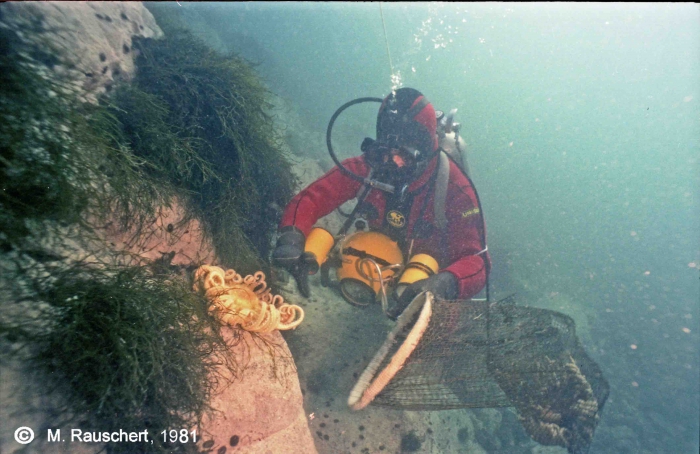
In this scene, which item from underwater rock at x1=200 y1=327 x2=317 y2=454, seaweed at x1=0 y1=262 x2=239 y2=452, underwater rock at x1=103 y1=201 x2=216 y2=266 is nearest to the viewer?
seaweed at x1=0 y1=262 x2=239 y2=452

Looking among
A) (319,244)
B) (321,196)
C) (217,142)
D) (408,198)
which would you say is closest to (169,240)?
(217,142)

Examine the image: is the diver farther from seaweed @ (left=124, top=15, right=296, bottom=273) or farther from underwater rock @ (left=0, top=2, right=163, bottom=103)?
underwater rock @ (left=0, top=2, right=163, bottom=103)

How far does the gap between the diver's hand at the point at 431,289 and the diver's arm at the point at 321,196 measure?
61.9 inches

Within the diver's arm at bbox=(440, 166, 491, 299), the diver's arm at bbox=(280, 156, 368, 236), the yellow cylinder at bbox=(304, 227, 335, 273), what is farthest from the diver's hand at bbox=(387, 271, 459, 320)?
the diver's arm at bbox=(280, 156, 368, 236)

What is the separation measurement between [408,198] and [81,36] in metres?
4.14

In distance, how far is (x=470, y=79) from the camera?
68625mm

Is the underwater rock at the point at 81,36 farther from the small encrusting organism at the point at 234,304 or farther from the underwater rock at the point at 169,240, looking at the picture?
the small encrusting organism at the point at 234,304

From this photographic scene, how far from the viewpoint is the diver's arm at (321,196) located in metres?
4.06

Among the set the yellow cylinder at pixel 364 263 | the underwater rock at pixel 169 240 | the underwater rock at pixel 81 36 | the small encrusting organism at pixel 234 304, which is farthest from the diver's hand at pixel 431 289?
the underwater rock at pixel 81 36

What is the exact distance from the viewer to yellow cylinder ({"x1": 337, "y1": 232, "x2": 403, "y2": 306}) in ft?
13.0

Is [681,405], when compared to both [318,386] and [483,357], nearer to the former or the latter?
[483,357]

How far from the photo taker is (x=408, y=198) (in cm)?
431

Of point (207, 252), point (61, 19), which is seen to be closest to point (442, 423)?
point (207, 252)

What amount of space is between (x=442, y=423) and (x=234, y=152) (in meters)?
4.93
